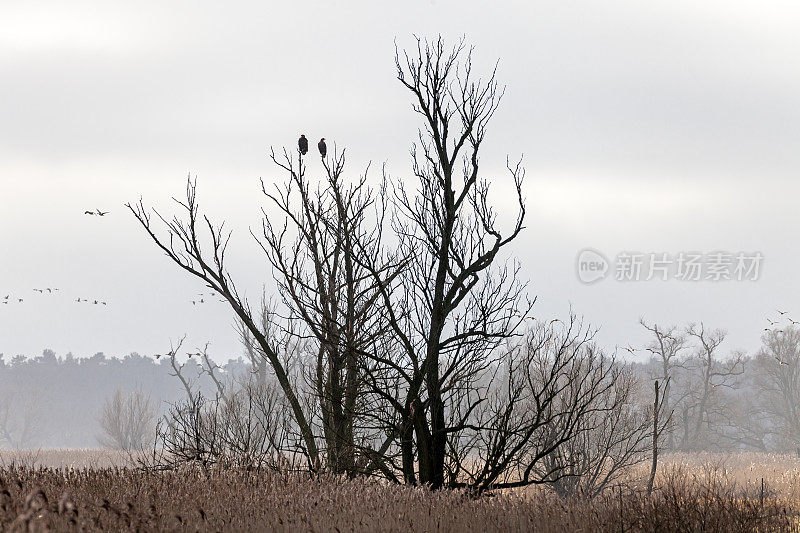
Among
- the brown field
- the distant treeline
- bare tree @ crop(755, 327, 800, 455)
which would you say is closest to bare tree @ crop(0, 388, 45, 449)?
the distant treeline

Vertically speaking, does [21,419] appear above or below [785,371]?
below

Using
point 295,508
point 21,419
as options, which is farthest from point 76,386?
point 295,508

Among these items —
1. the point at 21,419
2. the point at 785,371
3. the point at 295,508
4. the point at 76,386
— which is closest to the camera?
the point at 295,508

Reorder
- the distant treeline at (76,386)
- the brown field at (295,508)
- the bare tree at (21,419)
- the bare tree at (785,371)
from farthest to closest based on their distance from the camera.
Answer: the distant treeline at (76,386)
the bare tree at (21,419)
the bare tree at (785,371)
the brown field at (295,508)

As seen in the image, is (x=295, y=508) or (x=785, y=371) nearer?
(x=295, y=508)

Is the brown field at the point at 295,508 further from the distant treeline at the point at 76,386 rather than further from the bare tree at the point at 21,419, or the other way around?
the distant treeline at the point at 76,386

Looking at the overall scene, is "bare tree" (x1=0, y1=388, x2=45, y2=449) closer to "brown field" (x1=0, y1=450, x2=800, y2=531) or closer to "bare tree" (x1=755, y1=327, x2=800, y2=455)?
"bare tree" (x1=755, y1=327, x2=800, y2=455)

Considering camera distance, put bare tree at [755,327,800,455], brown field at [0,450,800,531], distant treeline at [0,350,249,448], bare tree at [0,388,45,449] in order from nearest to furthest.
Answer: brown field at [0,450,800,531] → bare tree at [755,327,800,455] → bare tree at [0,388,45,449] → distant treeline at [0,350,249,448]

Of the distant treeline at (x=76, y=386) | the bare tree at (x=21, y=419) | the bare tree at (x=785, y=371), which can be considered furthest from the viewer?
the distant treeline at (x=76, y=386)

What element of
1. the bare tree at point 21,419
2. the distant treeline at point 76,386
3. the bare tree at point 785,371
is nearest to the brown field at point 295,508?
the bare tree at point 785,371

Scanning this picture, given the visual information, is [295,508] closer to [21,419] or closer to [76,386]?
[21,419]

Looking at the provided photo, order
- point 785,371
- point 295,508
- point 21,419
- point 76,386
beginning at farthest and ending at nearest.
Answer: point 76,386, point 21,419, point 785,371, point 295,508

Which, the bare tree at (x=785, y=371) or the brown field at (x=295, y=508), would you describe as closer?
the brown field at (x=295, y=508)

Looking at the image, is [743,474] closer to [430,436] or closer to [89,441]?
[430,436]
